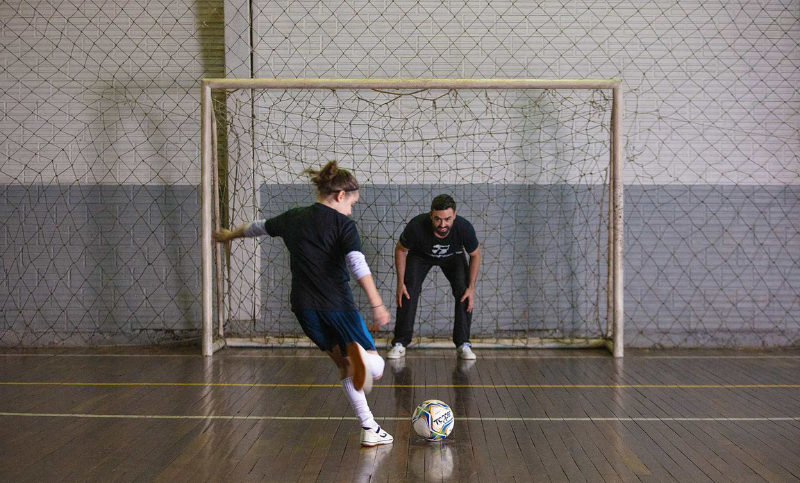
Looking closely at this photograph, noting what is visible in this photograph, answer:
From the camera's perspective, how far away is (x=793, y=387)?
5.29m

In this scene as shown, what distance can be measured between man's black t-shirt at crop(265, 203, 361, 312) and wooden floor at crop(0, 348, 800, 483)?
31.9 inches

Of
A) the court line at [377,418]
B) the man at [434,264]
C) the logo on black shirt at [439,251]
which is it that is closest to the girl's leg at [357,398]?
the court line at [377,418]

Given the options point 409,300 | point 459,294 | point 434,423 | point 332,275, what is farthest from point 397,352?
point 332,275

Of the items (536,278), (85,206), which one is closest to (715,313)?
(536,278)

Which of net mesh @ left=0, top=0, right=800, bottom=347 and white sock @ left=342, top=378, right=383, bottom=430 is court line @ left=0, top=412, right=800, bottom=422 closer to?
white sock @ left=342, top=378, right=383, bottom=430

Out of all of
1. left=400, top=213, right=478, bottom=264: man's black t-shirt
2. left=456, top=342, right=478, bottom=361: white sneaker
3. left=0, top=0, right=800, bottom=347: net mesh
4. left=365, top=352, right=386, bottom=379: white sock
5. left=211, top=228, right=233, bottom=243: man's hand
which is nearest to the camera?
left=365, top=352, right=386, bottom=379: white sock

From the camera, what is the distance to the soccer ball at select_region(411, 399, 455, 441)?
379 cm

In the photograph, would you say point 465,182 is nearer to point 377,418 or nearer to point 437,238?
point 437,238

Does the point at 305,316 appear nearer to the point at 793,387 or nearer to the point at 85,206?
the point at 793,387

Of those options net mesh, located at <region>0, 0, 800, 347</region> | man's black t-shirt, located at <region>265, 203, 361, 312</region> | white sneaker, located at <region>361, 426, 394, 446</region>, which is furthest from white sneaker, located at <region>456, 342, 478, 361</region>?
man's black t-shirt, located at <region>265, 203, 361, 312</region>

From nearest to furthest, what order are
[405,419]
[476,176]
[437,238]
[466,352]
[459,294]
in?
[405,419] < [437,238] < [466,352] < [459,294] < [476,176]

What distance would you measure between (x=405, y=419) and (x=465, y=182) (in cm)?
337

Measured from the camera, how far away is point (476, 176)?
23.5 feet

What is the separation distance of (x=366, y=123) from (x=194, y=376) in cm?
310
